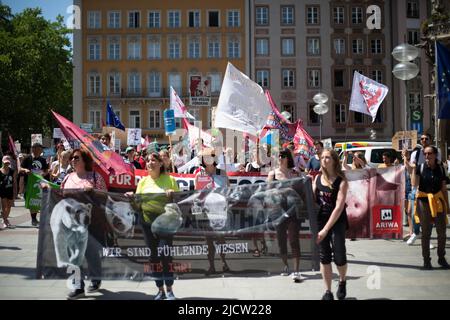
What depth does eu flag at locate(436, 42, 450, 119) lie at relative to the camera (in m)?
9.97

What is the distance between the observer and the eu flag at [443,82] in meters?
9.97

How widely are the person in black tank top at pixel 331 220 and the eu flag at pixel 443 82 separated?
168 inches

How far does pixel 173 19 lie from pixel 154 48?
11.2 feet

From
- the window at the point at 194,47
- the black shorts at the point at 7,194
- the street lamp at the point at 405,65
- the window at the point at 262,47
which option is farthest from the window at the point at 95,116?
the street lamp at the point at 405,65

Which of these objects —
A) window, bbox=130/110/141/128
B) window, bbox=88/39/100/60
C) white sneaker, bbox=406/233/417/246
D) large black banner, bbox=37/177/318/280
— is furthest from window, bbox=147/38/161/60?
large black banner, bbox=37/177/318/280

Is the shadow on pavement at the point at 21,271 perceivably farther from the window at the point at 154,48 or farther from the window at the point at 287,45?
the window at the point at 154,48

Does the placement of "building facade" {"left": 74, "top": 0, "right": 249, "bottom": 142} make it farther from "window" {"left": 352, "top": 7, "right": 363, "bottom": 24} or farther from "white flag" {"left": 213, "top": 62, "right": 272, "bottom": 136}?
"white flag" {"left": 213, "top": 62, "right": 272, "bottom": 136}

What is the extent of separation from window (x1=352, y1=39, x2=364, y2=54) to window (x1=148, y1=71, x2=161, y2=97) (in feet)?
62.9

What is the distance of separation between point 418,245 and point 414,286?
370cm

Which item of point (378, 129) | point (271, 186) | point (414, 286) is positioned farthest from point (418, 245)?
point (378, 129)

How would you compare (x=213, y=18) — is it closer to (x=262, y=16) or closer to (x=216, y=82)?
(x=262, y=16)

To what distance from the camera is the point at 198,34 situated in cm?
5812

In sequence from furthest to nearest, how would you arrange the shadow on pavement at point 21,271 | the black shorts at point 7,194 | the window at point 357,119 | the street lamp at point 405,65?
the window at point 357,119 < the black shorts at point 7,194 < the street lamp at point 405,65 < the shadow on pavement at point 21,271

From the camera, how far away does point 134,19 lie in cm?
5850
